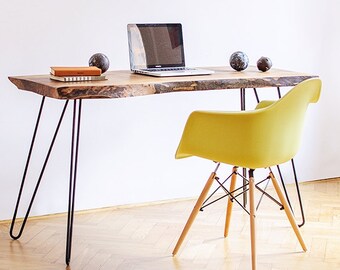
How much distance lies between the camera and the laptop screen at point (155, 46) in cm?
324

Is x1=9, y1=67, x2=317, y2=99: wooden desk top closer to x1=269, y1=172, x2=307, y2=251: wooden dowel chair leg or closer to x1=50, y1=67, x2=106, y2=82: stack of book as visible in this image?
x1=50, y1=67, x2=106, y2=82: stack of book

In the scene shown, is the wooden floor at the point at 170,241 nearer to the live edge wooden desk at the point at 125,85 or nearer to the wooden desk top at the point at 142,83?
the live edge wooden desk at the point at 125,85

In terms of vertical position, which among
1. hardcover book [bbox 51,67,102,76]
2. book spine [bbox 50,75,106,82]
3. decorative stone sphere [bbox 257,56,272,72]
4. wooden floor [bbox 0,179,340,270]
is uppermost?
hardcover book [bbox 51,67,102,76]

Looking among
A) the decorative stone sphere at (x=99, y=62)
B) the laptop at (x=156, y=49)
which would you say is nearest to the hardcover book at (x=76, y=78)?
the decorative stone sphere at (x=99, y=62)

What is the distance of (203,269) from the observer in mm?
2832

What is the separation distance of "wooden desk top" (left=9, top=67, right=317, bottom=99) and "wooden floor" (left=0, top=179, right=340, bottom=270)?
28.8 inches

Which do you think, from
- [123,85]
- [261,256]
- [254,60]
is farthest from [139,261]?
[254,60]

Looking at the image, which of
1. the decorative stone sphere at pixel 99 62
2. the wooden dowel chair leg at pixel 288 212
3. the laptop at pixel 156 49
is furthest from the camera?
the laptop at pixel 156 49

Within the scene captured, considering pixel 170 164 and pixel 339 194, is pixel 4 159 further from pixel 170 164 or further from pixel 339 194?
pixel 339 194

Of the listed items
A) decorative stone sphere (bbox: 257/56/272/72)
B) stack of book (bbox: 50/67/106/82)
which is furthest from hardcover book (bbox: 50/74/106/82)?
decorative stone sphere (bbox: 257/56/272/72)

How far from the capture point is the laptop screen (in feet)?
10.6

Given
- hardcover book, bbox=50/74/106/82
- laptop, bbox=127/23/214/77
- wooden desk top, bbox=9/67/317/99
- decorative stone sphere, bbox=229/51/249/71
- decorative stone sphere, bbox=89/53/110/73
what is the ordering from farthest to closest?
decorative stone sphere, bbox=229/51/249/71, laptop, bbox=127/23/214/77, decorative stone sphere, bbox=89/53/110/73, hardcover book, bbox=50/74/106/82, wooden desk top, bbox=9/67/317/99

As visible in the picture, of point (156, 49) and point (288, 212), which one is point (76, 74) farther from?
point (288, 212)

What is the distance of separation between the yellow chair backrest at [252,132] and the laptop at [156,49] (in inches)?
17.9
